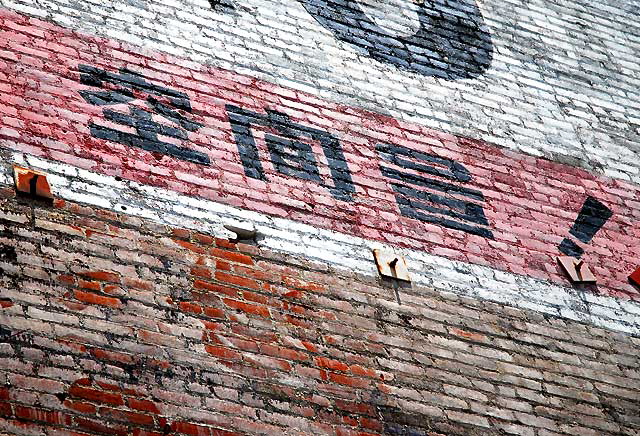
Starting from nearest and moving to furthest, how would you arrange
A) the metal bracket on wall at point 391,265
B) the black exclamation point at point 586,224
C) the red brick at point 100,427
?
the red brick at point 100,427 < the metal bracket on wall at point 391,265 < the black exclamation point at point 586,224

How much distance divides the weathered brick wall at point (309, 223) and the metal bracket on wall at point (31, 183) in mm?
59

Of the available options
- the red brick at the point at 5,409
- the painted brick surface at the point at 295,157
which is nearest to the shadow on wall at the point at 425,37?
the painted brick surface at the point at 295,157

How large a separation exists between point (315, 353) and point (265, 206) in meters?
1.24

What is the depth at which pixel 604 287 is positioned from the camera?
6809mm

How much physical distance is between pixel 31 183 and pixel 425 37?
4.16 meters

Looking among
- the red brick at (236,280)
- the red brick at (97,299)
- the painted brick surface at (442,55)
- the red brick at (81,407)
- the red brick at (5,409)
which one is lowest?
the red brick at (81,407)

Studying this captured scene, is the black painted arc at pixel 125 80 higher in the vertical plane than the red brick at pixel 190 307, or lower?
higher

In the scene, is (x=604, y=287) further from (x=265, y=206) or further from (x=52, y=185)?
(x=52, y=185)

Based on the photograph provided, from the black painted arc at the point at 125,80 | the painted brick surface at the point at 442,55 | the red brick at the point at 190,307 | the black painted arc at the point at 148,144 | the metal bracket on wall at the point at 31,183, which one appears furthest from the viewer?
the painted brick surface at the point at 442,55

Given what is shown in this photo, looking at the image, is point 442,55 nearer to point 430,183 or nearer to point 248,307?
point 430,183

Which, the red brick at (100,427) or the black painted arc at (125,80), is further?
the black painted arc at (125,80)

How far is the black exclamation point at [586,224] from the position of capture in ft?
22.8

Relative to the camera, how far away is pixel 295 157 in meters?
6.58

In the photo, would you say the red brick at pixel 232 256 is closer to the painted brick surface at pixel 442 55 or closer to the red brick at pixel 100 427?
the red brick at pixel 100 427
